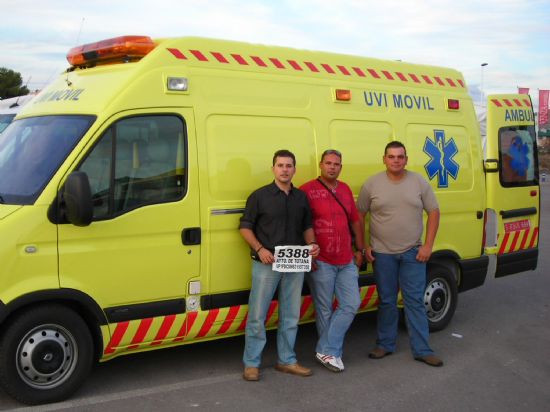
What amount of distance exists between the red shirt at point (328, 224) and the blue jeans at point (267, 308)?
34 centimetres

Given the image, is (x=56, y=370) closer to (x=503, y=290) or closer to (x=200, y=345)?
(x=200, y=345)

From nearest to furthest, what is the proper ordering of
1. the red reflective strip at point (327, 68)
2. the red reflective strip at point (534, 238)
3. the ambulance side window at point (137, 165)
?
the ambulance side window at point (137, 165)
the red reflective strip at point (327, 68)
the red reflective strip at point (534, 238)

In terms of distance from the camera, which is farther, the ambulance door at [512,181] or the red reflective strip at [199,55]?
the ambulance door at [512,181]

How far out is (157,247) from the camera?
4926 millimetres

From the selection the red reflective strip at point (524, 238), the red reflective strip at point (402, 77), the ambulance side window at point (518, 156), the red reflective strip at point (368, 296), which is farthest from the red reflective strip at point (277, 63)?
the red reflective strip at point (524, 238)

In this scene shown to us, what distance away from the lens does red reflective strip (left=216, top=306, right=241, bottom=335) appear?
536cm

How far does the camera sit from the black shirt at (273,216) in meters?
5.16

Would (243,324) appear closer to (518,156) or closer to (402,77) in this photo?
(402,77)

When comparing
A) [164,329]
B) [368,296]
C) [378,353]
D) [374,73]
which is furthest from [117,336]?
[374,73]

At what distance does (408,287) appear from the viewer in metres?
5.92

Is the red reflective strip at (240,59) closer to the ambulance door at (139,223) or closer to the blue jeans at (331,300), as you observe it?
the ambulance door at (139,223)

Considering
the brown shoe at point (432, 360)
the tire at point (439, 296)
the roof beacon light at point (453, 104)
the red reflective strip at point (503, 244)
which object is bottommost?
the brown shoe at point (432, 360)

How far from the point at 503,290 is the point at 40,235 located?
651cm

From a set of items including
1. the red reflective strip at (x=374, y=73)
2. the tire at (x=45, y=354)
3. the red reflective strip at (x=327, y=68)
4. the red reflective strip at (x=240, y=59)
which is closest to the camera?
the tire at (x=45, y=354)
